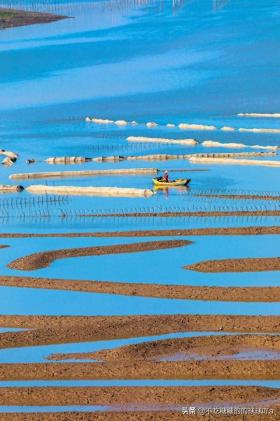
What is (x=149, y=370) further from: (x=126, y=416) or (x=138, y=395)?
(x=126, y=416)

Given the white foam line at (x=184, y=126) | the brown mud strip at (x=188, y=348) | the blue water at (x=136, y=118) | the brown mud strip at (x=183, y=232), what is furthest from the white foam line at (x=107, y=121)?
the brown mud strip at (x=188, y=348)

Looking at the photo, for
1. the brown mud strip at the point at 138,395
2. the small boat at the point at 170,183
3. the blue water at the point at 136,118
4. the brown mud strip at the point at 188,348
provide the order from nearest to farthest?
the brown mud strip at the point at 138,395 < the brown mud strip at the point at 188,348 < the blue water at the point at 136,118 < the small boat at the point at 170,183

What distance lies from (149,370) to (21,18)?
146 m

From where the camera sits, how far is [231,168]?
206 ft

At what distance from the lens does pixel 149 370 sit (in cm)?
2895

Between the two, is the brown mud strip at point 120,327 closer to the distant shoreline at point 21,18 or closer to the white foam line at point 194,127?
the white foam line at point 194,127

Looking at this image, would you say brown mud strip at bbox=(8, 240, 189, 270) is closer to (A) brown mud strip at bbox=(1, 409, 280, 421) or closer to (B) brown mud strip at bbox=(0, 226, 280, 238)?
(B) brown mud strip at bbox=(0, 226, 280, 238)

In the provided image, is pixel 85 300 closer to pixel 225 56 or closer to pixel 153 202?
pixel 153 202

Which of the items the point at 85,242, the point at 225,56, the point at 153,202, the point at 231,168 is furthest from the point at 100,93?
the point at 85,242

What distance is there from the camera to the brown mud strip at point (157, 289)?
35.7 meters

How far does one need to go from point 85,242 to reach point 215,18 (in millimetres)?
123784

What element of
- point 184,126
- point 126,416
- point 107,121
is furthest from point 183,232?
point 107,121

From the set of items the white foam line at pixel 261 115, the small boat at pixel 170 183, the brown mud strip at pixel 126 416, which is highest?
the brown mud strip at pixel 126 416

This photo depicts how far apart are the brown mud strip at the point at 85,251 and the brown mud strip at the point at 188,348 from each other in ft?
36.7
